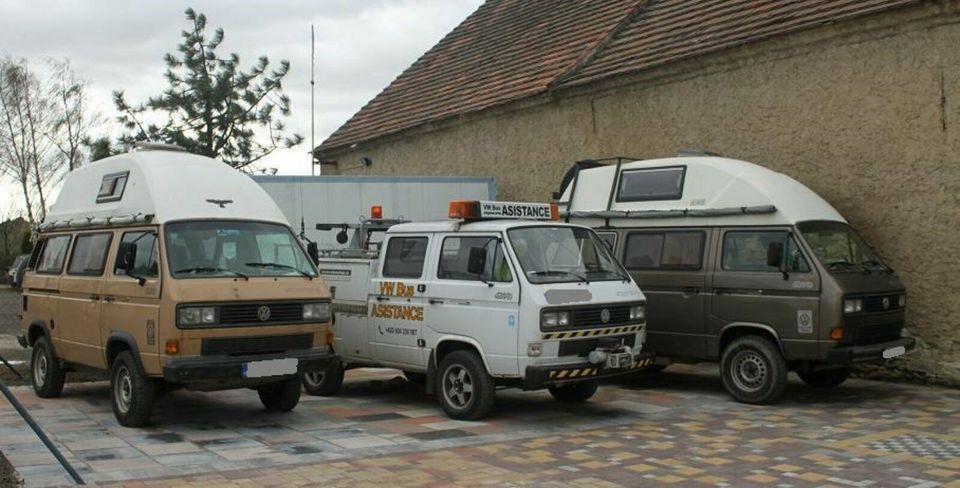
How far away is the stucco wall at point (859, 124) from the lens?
11.3 meters

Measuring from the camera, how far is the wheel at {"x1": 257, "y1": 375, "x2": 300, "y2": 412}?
9.88 m

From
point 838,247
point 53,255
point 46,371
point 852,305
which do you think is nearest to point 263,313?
point 46,371

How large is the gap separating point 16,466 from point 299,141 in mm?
18656

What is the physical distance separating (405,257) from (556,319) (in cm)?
227

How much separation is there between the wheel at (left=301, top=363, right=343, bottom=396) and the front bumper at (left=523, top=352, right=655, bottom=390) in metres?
3.16

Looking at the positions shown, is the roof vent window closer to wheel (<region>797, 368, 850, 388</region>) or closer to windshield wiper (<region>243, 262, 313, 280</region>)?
windshield wiper (<region>243, 262, 313, 280</region>)

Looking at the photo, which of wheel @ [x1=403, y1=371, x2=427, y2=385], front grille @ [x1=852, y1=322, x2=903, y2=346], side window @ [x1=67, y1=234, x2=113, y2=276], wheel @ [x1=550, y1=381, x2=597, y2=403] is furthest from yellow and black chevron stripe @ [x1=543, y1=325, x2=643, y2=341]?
side window @ [x1=67, y1=234, x2=113, y2=276]

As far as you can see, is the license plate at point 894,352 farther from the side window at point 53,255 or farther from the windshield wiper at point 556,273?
the side window at point 53,255

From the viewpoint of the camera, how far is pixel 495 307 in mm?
9398

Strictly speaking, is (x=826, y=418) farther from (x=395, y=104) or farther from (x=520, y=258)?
(x=395, y=104)

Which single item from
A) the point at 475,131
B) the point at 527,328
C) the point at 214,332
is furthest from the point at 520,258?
the point at 475,131

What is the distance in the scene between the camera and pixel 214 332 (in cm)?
873

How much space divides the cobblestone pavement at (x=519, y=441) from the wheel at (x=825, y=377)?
0.19 m

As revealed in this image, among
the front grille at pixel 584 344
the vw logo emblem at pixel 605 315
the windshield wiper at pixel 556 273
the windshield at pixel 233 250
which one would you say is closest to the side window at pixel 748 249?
the front grille at pixel 584 344
